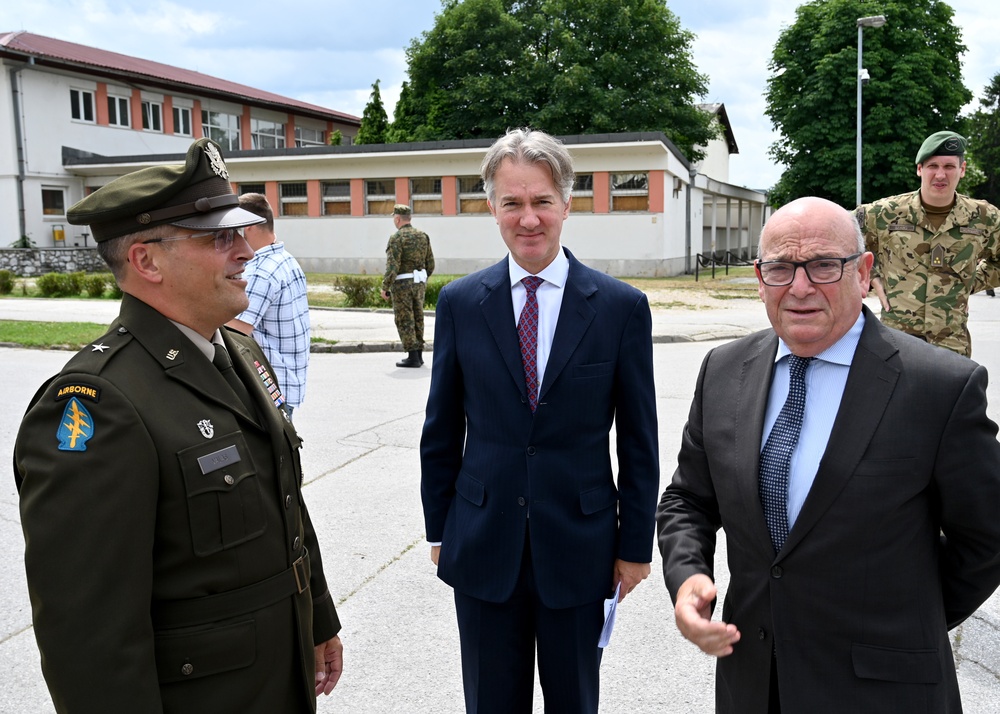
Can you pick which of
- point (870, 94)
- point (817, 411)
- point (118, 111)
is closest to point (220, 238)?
point (817, 411)

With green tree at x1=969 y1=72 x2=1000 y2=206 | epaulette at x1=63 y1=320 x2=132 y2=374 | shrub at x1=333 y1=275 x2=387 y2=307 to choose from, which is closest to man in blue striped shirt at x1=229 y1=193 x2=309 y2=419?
epaulette at x1=63 y1=320 x2=132 y2=374

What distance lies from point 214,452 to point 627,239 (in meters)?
29.9

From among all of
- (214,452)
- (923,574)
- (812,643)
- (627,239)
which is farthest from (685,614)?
(627,239)

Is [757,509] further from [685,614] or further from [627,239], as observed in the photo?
[627,239]

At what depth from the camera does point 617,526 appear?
290 centimetres

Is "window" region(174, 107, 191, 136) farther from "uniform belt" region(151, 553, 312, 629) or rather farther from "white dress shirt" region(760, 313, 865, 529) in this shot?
"white dress shirt" region(760, 313, 865, 529)

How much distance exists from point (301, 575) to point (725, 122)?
69.1 meters

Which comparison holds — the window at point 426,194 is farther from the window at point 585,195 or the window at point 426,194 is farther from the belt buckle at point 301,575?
the belt buckle at point 301,575

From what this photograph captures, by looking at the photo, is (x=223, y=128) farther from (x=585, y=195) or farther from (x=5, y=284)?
(x=585, y=195)

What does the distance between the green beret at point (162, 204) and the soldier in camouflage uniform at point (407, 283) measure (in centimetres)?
1011

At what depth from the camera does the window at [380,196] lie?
111 ft

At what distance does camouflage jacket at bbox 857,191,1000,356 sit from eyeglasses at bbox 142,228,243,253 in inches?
182

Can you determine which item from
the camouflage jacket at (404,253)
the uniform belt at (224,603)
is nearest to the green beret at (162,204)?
the uniform belt at (224,603)

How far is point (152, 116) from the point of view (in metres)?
42.3
